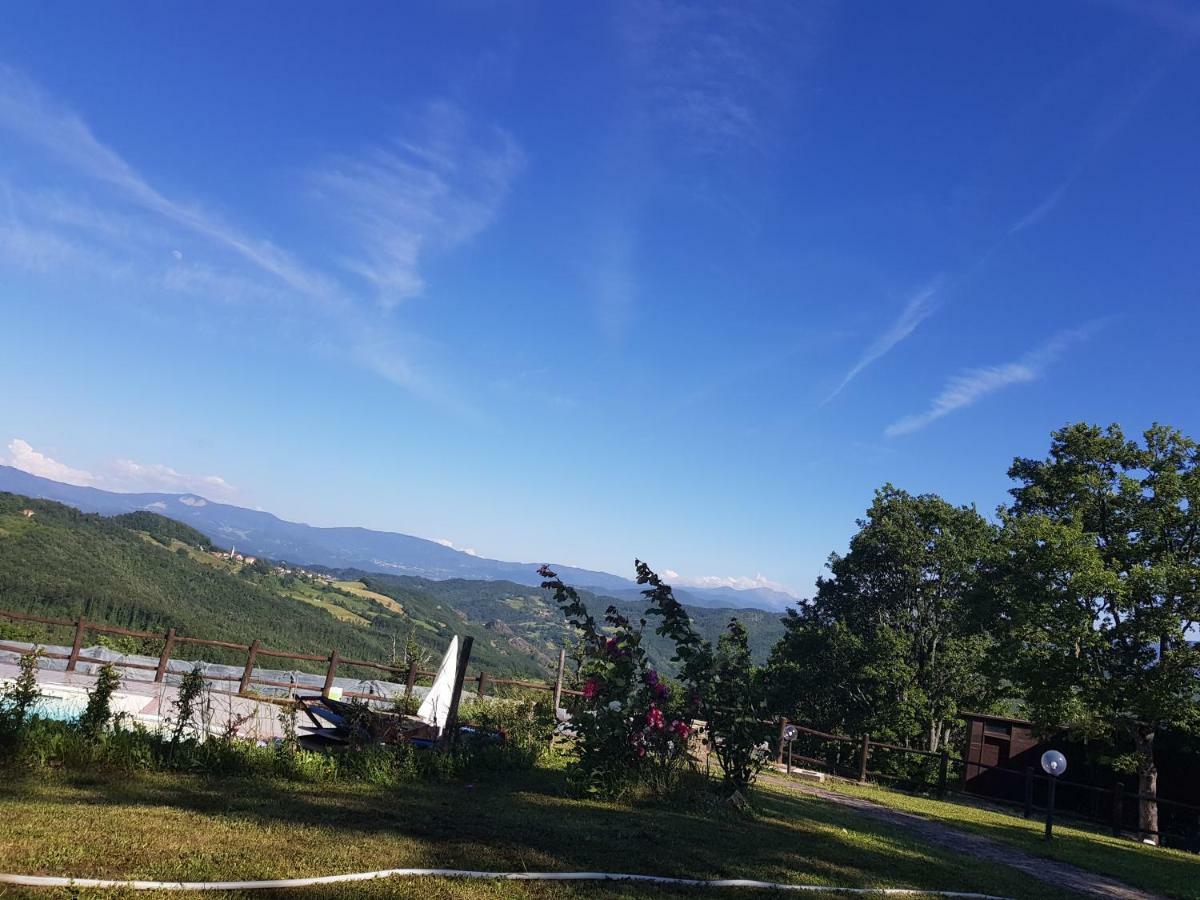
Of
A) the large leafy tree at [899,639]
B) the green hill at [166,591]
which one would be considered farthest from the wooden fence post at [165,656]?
the green hill at [166,591]

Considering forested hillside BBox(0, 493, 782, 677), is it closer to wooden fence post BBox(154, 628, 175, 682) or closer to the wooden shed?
the wooden shed

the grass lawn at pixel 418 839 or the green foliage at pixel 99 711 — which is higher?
the green foliage at pixel 99 711

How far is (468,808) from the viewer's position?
7.00 m

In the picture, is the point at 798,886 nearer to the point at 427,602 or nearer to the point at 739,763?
the point at 739,763

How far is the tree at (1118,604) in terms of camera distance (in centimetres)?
1833

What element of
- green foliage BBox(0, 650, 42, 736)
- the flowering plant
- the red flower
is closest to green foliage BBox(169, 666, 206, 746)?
green foliage BBox(0, 650, 42, 736)

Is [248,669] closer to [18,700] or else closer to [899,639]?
[18,700]

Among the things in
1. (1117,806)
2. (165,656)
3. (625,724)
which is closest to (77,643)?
(165,656)

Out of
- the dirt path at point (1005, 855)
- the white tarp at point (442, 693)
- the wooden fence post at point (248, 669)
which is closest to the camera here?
the dirt path at point (1005, 855)

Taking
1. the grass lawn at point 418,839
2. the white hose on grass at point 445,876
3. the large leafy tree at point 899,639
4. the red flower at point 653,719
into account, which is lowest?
the grass lawn at point 418,839

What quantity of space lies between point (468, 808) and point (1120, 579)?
60.5 ft

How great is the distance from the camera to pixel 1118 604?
Answer: 63.0ft

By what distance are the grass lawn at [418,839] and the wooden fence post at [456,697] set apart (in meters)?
1.23

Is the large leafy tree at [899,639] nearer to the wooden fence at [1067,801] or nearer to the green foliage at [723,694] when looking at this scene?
the wooden fence at [1067,801]
